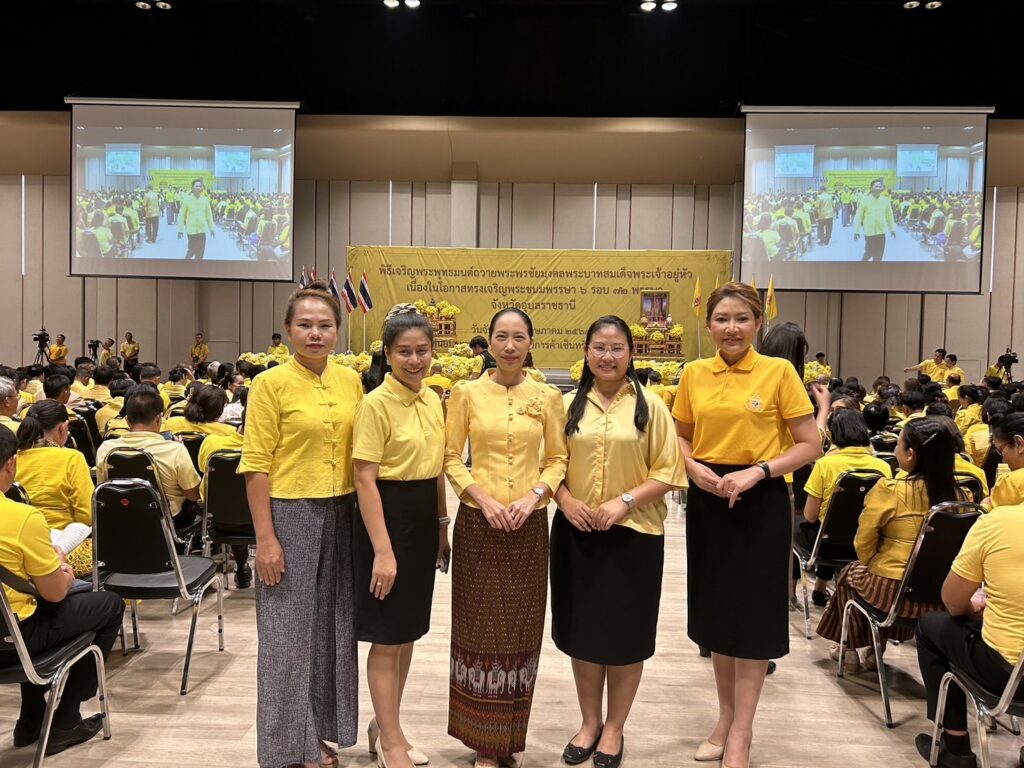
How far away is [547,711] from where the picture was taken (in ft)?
10.3

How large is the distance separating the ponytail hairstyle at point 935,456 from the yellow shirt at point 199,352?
50.1ft

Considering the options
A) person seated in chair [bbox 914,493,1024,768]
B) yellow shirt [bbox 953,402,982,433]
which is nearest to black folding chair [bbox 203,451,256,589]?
person seated in chair [bbox 914,493,1024,768]

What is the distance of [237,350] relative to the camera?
56.4 ft

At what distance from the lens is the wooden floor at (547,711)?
109 inches

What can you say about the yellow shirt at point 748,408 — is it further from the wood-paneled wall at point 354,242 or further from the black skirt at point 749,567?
the wood-paneled wall at point 354,242

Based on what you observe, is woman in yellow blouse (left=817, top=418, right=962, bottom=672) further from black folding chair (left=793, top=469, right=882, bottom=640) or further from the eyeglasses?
the eyeglasses

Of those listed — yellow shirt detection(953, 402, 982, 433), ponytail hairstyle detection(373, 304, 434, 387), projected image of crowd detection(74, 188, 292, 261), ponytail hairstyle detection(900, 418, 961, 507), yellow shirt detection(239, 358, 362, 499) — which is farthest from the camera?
projected image of crowd detection(74, 188, 292, 261)

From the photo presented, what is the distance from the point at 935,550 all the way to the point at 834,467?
930 mm

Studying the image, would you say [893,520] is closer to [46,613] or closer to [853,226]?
[46,613]

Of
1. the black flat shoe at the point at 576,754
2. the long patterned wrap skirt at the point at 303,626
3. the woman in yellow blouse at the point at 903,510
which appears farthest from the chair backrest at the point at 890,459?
the long patterned wrap skirt at the point at 303,626

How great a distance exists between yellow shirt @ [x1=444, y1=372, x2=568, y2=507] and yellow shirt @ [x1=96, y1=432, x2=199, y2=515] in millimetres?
2088

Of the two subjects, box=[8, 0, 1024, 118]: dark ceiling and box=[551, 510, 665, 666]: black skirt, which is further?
box=[8, 0, 1024, 118]: dark ceiling

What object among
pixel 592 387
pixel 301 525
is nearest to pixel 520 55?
pixel 592 387

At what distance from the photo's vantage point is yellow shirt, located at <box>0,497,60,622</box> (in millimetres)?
2312
